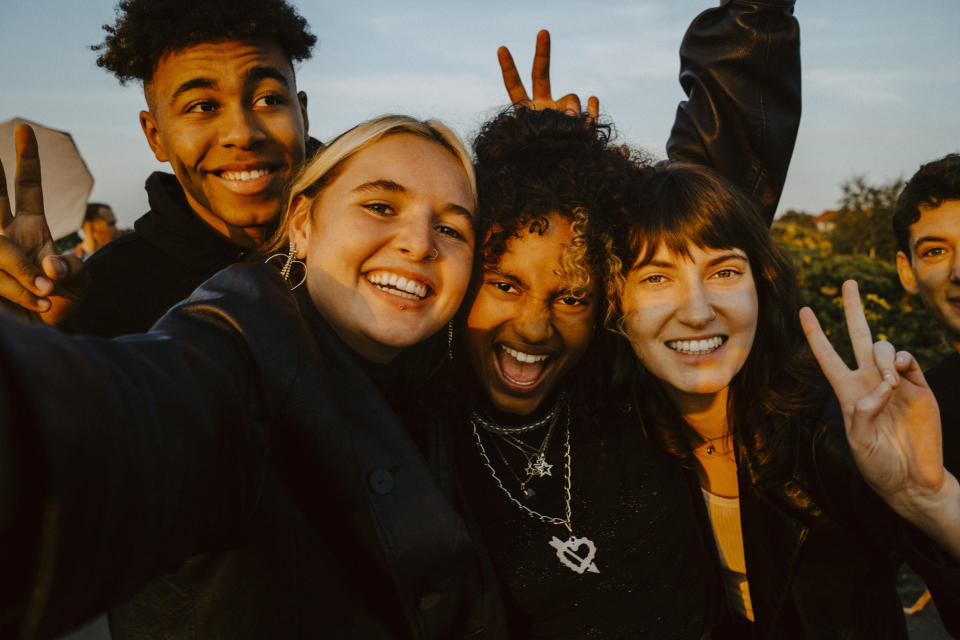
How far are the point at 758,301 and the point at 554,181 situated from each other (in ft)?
3.22

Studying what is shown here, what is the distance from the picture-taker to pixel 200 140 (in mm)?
2576

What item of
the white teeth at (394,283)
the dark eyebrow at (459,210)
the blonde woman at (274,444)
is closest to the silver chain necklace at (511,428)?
the blonde woman at (274,444)

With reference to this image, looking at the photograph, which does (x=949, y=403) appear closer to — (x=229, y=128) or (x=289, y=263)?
(x=289, y=263)

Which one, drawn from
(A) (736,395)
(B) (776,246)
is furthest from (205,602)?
(B) (776,246)

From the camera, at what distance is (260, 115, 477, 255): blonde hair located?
2033 millimetres

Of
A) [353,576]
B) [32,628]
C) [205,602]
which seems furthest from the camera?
[353,576]

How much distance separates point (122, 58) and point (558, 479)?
257 centimetres

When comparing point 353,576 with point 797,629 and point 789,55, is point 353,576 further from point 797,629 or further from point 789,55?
point 789,55

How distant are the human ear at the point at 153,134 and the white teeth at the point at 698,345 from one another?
2332mm

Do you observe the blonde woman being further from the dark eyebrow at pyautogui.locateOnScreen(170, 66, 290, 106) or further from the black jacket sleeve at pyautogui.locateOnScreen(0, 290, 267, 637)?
the dark eyebrow at pyautogui.locateOnScreen(170, 66, 290, 106)

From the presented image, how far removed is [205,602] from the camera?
4.00 feet

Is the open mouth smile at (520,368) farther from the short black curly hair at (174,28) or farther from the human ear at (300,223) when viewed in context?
the short black curly hair at (174,28)

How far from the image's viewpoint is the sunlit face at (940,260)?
2.98 meters

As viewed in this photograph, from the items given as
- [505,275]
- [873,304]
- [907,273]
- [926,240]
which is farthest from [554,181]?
[873,304]
